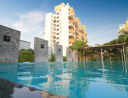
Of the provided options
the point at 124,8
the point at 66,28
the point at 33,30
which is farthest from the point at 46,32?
the point at 124,8

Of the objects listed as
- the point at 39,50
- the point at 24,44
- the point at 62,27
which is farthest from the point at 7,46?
the point at 62,27

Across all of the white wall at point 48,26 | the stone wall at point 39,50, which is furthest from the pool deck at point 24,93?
the white wall at point 48,26

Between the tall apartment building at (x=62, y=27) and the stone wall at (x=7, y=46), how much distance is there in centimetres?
2183

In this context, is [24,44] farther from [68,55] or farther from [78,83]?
[78,83]

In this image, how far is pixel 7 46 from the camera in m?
8.08

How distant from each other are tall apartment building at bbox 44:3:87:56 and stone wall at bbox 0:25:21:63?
2183 centimetres

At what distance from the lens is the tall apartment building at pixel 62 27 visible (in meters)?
31.6

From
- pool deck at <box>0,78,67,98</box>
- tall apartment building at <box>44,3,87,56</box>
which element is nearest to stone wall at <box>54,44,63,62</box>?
pool deck at <box>0,78,67,98</box>

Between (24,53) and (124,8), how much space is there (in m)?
23.9

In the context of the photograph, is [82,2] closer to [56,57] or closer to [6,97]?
[56,57]

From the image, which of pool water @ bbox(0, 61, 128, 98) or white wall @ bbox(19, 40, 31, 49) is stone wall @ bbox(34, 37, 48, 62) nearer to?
white wall @ bbox(19, 40, 31, 49)

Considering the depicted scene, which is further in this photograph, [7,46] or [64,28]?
[64,28]

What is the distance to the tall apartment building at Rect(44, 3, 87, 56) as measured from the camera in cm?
3162

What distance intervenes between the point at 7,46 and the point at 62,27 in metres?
26.6
